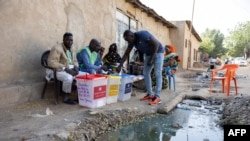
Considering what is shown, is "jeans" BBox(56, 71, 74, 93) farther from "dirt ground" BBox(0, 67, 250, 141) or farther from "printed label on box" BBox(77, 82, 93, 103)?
"dirt ground" BBox(0, 67, 250, 141)

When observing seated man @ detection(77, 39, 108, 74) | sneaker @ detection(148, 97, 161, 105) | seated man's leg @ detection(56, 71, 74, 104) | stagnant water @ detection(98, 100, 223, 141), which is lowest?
stagnant water @ detection(98, 100, 223, 141)

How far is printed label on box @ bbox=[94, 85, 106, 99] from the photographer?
14.5 feet

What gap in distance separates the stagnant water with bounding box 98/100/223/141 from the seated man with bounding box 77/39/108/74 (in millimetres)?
1484

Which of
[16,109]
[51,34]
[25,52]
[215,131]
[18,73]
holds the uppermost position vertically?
[51,34]

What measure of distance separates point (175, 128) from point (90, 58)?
221 cm

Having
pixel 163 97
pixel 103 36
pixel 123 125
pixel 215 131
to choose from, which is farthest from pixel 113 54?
pixel 215 131

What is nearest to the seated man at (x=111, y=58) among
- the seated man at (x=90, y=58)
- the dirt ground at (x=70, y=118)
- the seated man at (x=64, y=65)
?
the seated man at (x=90, y=58)

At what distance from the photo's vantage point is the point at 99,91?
451 cm

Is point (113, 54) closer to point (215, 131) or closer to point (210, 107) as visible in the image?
point (210, 107)

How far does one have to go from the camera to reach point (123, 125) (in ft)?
13.3

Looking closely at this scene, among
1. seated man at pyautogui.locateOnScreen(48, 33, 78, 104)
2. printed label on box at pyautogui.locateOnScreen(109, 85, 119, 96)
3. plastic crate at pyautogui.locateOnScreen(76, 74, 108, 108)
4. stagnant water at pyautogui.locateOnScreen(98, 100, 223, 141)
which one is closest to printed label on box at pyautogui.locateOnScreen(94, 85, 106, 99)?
plastic crate at pyautogui.locateOnScreen(76, 74, 108, 108)

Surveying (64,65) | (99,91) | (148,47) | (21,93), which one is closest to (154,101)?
(148,47)

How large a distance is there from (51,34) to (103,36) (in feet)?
7.54

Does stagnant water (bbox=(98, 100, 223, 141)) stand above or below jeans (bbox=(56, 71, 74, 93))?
below
